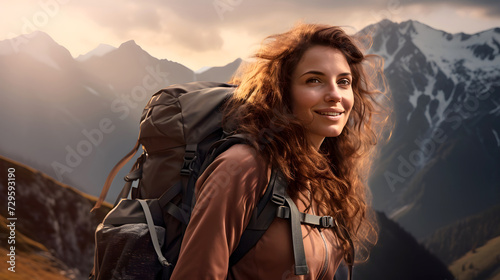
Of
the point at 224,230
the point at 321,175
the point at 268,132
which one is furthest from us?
the point at 321,175

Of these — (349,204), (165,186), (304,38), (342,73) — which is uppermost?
(304,38)

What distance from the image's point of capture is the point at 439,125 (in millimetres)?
4887

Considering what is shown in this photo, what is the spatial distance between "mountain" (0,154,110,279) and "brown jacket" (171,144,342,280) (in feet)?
6.84

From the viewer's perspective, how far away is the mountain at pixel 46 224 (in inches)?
109

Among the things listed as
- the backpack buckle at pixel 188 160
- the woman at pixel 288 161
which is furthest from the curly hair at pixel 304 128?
the backpack buckle at pixel 188 160

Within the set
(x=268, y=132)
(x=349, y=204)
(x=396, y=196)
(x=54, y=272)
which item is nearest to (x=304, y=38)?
(x=268, y=132)

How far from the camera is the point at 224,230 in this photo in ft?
3.28

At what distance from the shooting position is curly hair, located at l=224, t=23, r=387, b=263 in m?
1.19


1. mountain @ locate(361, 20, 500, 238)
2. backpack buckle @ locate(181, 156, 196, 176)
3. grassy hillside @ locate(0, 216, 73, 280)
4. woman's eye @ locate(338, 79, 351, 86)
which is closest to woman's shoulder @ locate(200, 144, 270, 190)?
backpack buckle @ locate(181, 156, 196, 176)

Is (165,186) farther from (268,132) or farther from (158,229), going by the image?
(268,132)

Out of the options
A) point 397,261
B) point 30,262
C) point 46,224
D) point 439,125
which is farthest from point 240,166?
point 439,125

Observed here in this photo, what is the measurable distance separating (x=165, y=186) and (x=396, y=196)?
151 inches

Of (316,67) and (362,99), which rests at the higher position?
(316,67)

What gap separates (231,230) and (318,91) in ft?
1.52
